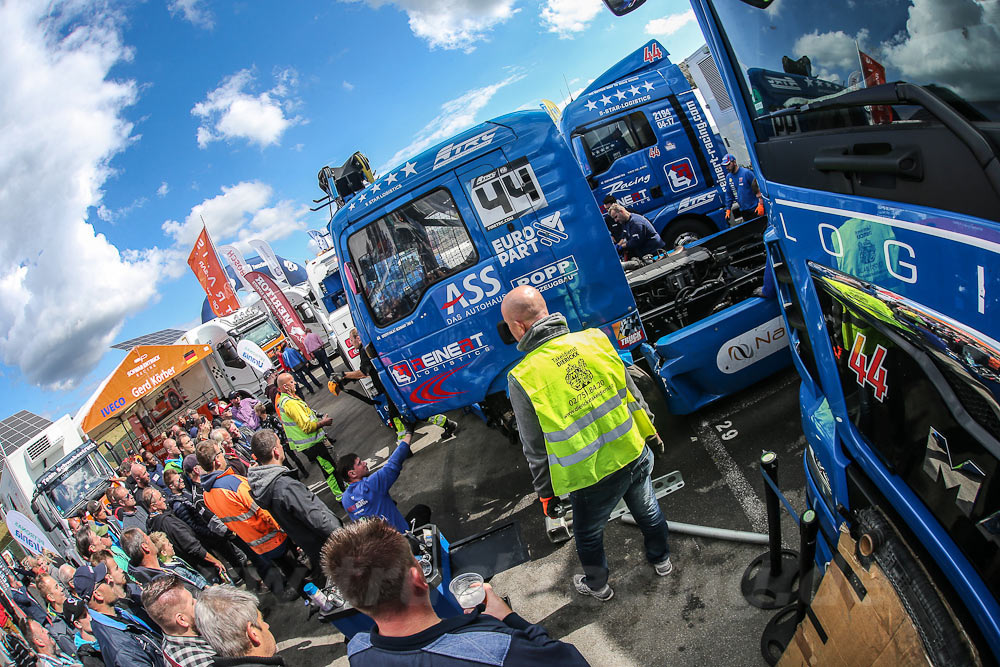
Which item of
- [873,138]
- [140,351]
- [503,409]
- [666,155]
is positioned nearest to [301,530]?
[503,409]

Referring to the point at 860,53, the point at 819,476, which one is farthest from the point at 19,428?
the point at 860,53

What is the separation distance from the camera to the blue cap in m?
3.67

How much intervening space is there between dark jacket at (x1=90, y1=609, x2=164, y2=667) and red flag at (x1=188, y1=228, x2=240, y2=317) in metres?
13.3

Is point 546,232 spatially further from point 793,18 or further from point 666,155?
point 666,155

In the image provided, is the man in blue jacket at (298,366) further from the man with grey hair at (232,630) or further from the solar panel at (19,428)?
the man with grey hair at (232,630)

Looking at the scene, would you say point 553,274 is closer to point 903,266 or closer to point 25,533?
point 903,266

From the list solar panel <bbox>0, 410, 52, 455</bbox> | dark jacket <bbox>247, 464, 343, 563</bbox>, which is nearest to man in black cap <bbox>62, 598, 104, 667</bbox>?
dark jacket <bbox>247, 464, 343, 563</bbox>

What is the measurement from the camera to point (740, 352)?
4234 millimetres

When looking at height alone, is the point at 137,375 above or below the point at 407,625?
above

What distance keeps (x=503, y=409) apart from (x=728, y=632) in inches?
110

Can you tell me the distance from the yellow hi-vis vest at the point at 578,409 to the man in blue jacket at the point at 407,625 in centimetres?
104

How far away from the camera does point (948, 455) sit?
56.4 inches

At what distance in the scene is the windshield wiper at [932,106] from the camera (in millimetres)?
1055

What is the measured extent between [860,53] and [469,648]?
1988mm
